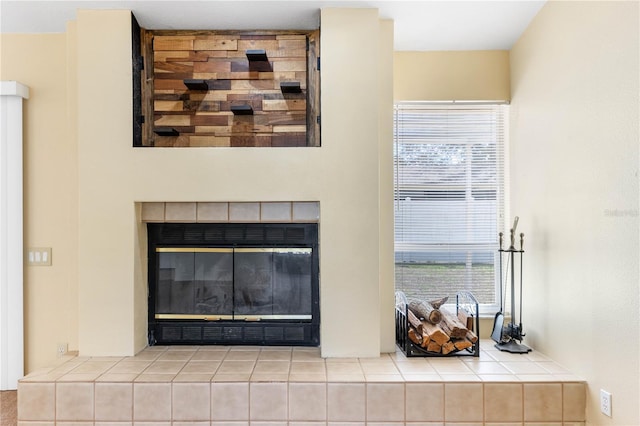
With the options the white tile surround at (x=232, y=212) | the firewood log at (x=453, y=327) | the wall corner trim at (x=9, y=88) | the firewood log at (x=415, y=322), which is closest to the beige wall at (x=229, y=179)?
the white tile surround at (x=232, y=212)

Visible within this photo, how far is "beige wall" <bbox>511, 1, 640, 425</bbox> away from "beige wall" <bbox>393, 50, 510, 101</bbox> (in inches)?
8.1

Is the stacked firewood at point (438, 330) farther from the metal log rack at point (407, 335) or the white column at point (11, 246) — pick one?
the white column at point (11, 246)

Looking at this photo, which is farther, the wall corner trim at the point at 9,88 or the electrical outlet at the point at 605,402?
the wall corner trim at the point at 9,88

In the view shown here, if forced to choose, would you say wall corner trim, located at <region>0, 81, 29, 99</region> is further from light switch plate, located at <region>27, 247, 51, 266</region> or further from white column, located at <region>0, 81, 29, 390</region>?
light switch plate, located at <region>27, 247, 51, 266</region>

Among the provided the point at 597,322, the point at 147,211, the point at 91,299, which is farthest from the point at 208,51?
the point at 597,322

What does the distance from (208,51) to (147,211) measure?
1122 mm

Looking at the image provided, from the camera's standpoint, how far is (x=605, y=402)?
2.05m

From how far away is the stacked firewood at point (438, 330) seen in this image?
263 centimetres

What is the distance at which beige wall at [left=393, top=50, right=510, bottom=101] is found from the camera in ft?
10.3

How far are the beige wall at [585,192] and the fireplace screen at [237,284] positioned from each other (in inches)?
58.4

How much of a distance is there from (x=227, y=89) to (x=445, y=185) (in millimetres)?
1688

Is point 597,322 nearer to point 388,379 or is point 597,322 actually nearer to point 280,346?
point 388,379

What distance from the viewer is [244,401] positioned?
2.23 m

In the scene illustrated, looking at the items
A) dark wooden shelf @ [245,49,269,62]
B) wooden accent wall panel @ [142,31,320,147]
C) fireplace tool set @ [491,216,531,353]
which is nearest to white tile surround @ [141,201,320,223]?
wooden accent wall panel @ [142,31,320,147]
